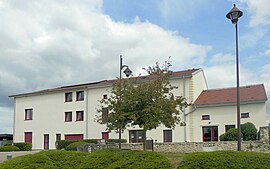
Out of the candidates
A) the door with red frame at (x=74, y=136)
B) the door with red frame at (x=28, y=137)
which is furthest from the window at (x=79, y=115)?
the door with red frame at (x=28, y=137)

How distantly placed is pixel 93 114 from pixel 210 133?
46.5 ft

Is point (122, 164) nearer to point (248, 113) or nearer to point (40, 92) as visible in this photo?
point (248, 113)

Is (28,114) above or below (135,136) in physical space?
above

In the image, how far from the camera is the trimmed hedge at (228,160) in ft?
38.8

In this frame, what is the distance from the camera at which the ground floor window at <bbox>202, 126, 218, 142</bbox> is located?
37.7 meters

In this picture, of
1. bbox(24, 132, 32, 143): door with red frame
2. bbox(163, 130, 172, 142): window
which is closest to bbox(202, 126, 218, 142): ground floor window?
bbox(163, 130, 172, 142): window

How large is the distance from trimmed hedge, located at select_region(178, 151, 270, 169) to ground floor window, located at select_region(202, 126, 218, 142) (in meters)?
25.7

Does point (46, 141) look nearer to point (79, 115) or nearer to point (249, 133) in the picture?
point (79, 115)

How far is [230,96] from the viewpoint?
38.6m

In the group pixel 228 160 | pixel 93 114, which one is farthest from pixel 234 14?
pixel 93 114

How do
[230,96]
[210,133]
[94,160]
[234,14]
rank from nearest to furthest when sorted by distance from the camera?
1. [94,160]
2. [234,14]
3. [210,133]
4. [230,96]

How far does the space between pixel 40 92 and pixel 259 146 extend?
1276 inches

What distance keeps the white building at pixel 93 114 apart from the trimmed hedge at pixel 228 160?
24.2 m

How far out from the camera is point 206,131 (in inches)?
1512
